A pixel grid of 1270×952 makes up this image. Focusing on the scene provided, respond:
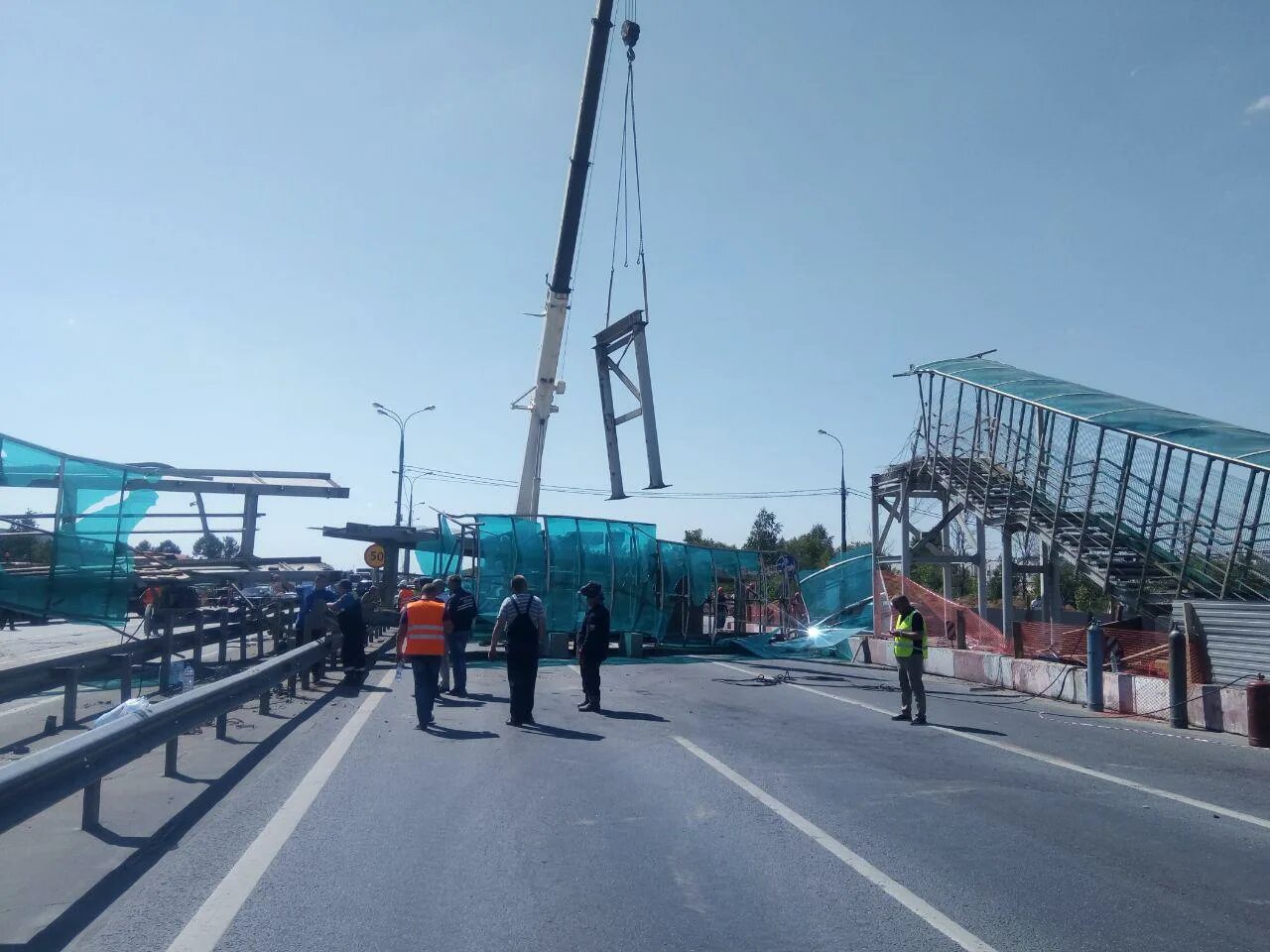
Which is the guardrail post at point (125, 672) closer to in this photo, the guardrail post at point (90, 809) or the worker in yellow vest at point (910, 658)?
the guardrail post at point (90, 809)

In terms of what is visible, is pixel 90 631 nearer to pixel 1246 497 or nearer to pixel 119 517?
pixel 119 517

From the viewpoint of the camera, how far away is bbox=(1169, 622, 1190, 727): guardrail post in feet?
45.1

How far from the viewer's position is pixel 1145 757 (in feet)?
36.2

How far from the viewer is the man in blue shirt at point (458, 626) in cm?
1508

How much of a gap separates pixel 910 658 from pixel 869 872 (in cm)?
757

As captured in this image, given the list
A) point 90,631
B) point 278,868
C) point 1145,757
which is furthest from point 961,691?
point 90,631

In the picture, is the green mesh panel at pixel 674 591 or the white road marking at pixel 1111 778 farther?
the green mesh panel at pixel 674 591

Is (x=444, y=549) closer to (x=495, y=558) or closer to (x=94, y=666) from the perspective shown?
(x=495, y=558)

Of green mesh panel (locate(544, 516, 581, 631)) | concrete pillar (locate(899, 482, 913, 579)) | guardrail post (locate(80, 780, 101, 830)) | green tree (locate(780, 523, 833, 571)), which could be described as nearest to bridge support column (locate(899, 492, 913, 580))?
concrete pillar (locate(899, 482, 913, 579))

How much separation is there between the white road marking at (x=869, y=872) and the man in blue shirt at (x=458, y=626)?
631cm

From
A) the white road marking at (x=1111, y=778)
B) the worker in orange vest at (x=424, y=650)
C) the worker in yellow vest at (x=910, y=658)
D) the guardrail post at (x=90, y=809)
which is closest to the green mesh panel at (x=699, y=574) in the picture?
the worker in yellow vest at (x=910, y=658)

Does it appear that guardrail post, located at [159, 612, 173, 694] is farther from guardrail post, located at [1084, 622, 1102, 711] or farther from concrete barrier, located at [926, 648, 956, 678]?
concrete barrier, located at [926, 648, 956, 678]

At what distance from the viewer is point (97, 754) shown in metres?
6.54

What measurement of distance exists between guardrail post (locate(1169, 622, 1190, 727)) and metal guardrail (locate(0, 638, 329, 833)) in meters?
11.1
